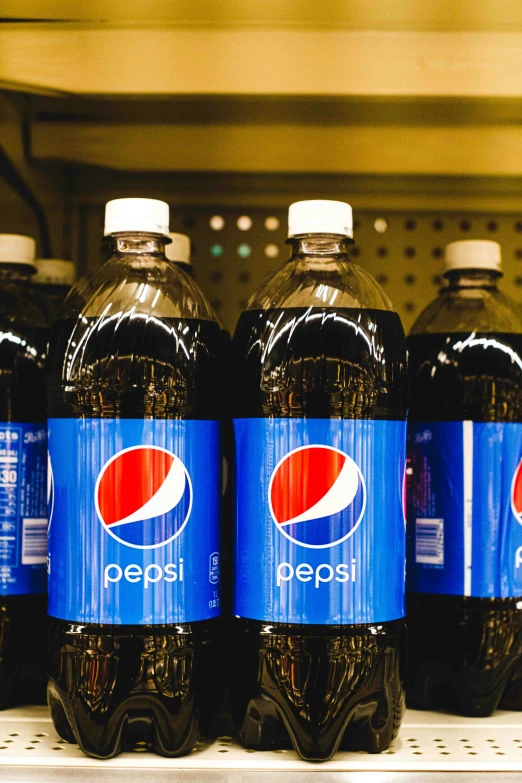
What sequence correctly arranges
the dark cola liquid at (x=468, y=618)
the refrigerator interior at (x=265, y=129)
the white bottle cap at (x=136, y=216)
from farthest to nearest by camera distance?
the refrigerator interior at (x=265, y=129) → the dark cola liquid at (x=468, y=618) → the white bottle cap at (x=136, y=216)

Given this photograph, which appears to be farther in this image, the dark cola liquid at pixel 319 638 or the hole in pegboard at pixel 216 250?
the hole in pegboard at pixel 216 250

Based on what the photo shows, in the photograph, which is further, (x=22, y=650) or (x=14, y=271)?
(x=14, y=271)

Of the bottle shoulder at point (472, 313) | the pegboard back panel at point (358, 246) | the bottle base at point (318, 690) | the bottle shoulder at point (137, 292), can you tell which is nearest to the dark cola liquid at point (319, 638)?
the bottle base at point (318, 690)

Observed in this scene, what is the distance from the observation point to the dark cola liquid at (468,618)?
1.12 meters

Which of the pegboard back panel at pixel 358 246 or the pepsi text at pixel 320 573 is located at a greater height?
the pegboard back panel at pixel 358 246

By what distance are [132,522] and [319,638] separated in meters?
0.23

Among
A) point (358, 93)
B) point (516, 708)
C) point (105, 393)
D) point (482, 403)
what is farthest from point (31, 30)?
point (516, 708)

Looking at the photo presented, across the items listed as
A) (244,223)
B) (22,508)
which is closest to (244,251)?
(244,223)

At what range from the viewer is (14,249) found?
126 centimetres

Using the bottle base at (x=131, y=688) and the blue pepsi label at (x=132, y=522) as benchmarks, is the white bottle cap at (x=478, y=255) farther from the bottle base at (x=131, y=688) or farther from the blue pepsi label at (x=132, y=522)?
the bottle base at (x=131, y=688)

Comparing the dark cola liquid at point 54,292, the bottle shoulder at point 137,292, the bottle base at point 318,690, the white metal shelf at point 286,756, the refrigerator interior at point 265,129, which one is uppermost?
the refrigerator interior at point 265,129

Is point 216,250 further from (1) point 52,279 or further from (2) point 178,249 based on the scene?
(1) point 52,279

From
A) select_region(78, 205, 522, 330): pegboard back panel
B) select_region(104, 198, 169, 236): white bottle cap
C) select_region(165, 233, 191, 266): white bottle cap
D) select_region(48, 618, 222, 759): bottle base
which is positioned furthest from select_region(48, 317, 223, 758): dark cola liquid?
select_region(78, 205, 522, 330): pegboard back panel

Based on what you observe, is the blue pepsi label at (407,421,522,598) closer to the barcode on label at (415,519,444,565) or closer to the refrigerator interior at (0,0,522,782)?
the barcode on label at (415,519,444,565)
